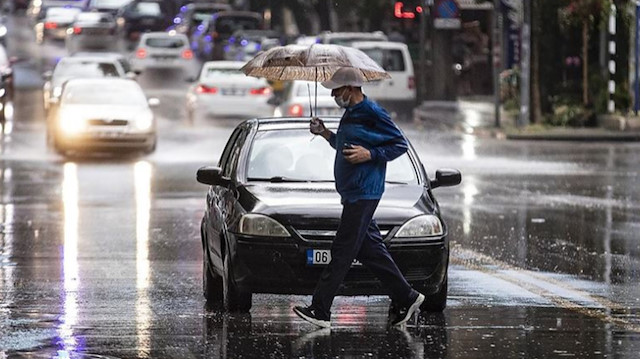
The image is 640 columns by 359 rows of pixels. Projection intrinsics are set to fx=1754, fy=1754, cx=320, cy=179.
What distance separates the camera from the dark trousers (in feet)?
35.7

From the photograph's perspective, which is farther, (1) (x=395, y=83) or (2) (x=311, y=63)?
(1) (x=395, y=83)

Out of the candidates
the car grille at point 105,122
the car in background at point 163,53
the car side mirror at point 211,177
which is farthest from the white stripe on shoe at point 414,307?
the car in background at point 163,53

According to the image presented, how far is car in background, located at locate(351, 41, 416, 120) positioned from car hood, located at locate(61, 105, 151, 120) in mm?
10292

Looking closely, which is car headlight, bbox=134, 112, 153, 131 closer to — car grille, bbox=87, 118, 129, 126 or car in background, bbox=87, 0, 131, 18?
car grille, bbox=87, 118, 129, 126

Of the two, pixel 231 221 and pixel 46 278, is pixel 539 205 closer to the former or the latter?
pixel 46 278

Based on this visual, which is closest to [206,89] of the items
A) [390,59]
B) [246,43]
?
[390,59]

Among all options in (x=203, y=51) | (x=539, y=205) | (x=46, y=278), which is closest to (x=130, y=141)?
(x=539, y=205)

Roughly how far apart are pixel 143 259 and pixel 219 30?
42141 mm

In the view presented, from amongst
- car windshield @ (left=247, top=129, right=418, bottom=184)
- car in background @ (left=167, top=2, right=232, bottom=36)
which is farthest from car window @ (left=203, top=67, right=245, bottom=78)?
car windshield @ (left=247, top=129, right=418, bottom=184)

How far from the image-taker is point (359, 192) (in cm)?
1084

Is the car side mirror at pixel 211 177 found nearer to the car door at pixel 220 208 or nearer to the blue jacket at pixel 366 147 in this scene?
the car door at pixel 220 208

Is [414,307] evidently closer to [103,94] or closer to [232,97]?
[103,94]

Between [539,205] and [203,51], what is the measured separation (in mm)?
37291

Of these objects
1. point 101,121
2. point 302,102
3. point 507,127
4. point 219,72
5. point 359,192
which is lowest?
point 507,127
